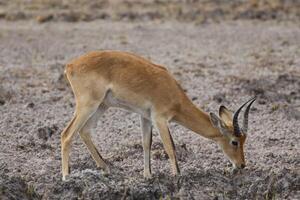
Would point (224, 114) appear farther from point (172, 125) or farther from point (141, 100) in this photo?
point (172, 125)

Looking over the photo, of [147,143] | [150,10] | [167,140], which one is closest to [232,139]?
[167,140]

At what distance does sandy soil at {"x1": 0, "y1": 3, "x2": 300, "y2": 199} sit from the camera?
8938 mm

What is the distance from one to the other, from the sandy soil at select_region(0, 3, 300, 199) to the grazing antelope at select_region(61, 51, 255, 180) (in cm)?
42

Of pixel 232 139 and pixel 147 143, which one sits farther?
pixel 147 143

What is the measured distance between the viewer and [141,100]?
966 cm

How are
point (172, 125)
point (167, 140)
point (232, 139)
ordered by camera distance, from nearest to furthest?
1. point (167, 140)
2. point (232, 139)
3. point (172, 125)

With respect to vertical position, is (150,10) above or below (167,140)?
below

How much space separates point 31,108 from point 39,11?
1519 centimetres

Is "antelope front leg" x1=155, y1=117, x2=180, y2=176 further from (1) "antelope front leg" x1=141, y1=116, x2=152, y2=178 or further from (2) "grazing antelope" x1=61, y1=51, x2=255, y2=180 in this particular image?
(1) "antelope front leg" x1=141, y1=116, x2=152, y2=178

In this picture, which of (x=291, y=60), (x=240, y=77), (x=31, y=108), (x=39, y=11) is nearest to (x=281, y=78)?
(x=240, y=77)

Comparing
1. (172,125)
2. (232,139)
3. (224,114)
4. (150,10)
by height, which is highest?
(224,114)

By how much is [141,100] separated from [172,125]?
3.15 meters

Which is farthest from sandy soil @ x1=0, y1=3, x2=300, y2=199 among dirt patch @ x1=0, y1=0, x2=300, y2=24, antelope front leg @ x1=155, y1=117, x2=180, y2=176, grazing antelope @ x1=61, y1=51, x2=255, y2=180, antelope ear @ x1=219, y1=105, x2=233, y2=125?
dirt patch @ x1=0, y1=0, x2=300, y2=24

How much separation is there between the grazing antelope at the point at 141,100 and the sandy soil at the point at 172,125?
1.36 ft
